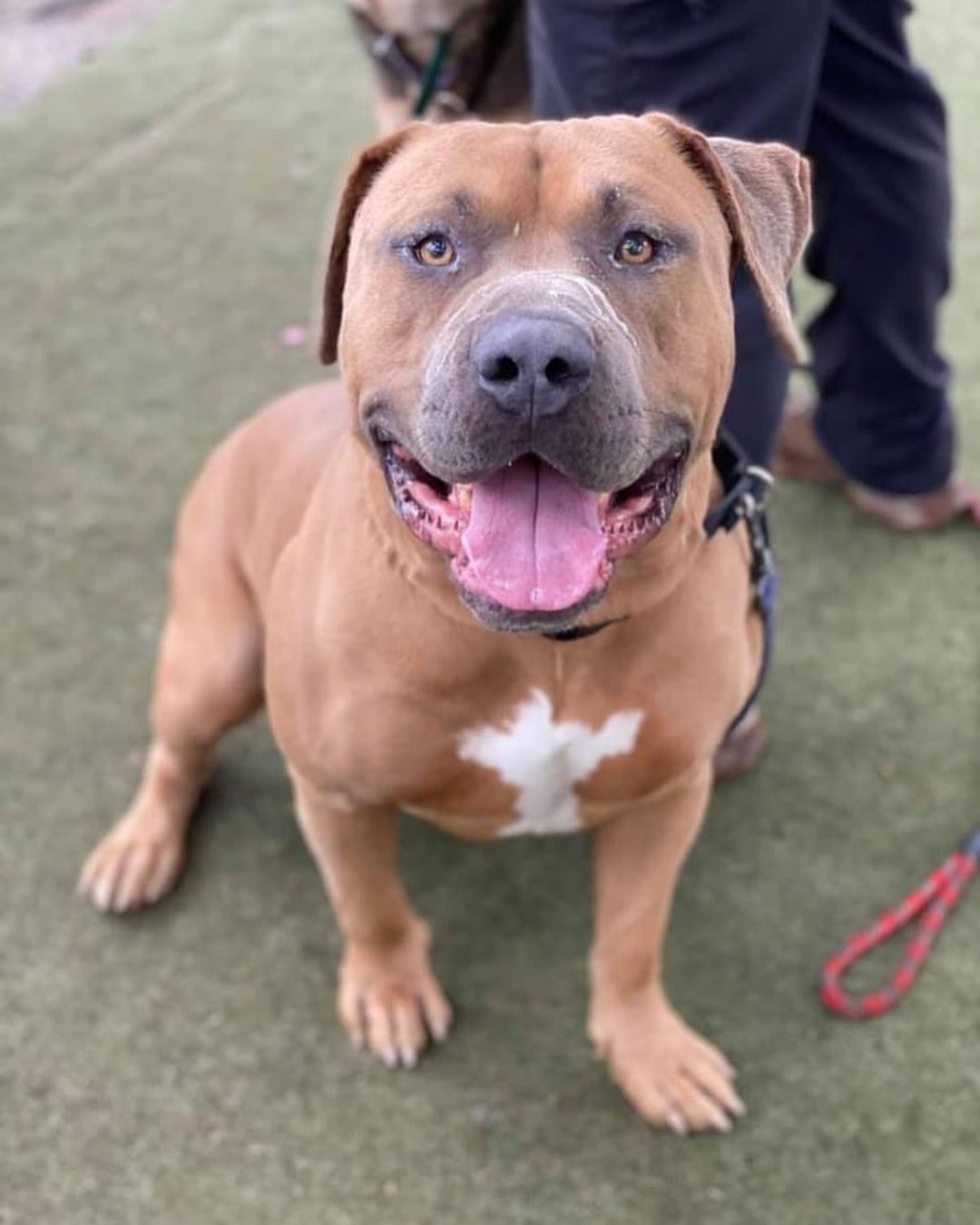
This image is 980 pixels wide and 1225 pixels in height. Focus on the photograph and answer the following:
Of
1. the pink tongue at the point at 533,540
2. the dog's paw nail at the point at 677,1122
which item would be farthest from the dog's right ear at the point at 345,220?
the dog's paw nail at the point at 677,1122

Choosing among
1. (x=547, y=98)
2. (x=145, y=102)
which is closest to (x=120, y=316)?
(x=145, y=102)

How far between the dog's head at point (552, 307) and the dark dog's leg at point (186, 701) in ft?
2.95

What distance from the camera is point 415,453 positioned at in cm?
167

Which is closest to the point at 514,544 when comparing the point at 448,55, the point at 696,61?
the point at 696,61

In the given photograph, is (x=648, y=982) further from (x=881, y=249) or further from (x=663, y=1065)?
(x=881, y=249)

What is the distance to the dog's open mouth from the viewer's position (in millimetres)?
1686

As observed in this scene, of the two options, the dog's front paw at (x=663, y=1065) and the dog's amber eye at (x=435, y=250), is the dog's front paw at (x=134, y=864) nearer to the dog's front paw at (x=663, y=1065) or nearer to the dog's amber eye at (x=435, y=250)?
the dog's front paw at (x=663, y=1065)

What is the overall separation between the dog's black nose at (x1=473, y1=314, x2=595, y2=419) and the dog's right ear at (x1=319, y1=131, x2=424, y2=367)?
1.34ft

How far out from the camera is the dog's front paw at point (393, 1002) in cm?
245

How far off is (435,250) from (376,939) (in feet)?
4.01

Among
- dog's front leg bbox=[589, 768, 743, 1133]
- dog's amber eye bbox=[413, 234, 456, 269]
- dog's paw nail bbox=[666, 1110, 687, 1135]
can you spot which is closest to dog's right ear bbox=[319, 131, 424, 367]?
dog's amber eye bbox=[413, 234, 456, 269]

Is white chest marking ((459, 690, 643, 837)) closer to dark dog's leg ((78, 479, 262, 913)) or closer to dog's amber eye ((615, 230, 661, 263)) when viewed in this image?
dog's amber eye ((615, 230, 661, 263))

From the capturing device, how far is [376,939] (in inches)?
95.8

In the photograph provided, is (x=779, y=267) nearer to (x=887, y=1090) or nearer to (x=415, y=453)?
(x=415, y=453)
